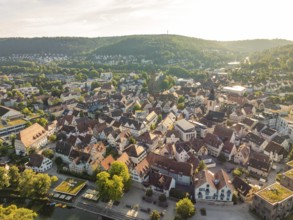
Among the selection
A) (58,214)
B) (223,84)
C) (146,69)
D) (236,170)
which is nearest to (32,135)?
(58,214)

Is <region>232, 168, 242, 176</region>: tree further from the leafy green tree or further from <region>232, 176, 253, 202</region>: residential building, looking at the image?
the leafy green tree

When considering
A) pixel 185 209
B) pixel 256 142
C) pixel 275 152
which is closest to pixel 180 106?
pixel 256 142

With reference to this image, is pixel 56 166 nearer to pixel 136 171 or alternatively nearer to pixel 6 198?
pixel 6 198

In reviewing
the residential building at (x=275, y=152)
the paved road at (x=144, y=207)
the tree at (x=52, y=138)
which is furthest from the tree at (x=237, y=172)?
the tree at (x=52, y=138)

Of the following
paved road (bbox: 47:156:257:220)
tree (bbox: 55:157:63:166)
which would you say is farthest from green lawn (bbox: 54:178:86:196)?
tree (bbox: 55:157:63:166)

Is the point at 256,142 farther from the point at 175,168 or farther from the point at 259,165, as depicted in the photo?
the point at 175,168

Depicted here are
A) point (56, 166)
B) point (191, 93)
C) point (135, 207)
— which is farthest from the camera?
point (191, 93)

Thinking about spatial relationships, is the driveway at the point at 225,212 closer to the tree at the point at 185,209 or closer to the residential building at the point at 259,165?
the tree at the point at 185,209
